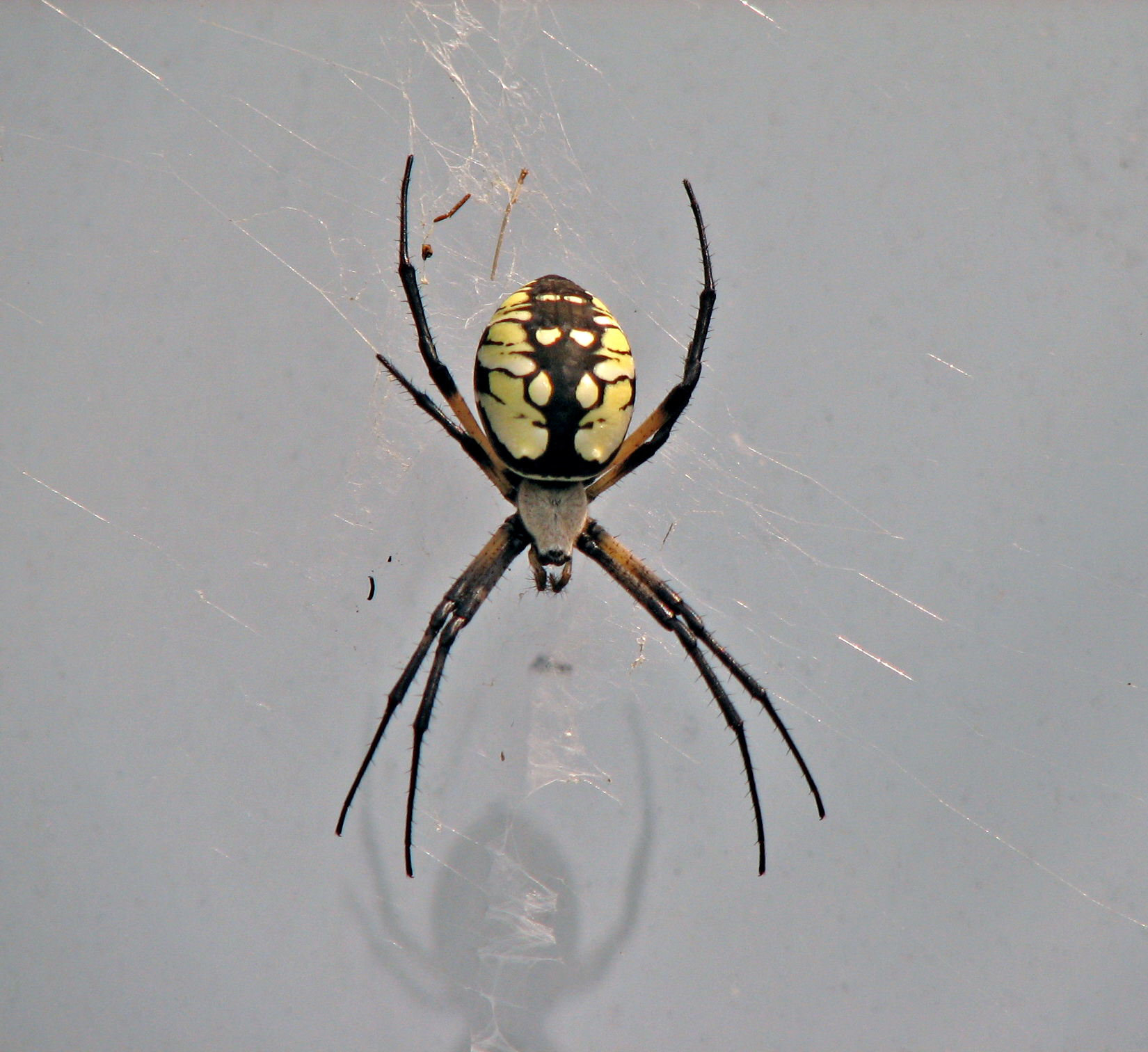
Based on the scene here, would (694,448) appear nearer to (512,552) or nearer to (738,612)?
(738,612)

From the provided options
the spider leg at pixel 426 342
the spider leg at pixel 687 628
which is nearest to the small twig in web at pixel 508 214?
the spider leg at pixel 426 342

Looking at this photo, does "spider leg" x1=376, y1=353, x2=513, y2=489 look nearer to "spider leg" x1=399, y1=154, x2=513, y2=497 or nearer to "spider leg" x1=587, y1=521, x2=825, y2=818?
"spider leg" x1=399, y1=154, x2=513, y2=497

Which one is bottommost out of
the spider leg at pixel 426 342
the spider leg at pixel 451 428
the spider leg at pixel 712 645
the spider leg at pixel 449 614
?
the spider leg at pixel 449 614

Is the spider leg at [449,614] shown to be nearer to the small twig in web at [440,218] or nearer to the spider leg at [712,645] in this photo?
the spider leg at [712,645]

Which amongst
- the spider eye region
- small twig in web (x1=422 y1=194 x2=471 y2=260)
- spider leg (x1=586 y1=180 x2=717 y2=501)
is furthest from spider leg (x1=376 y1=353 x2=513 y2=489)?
Answer: small twig in web (x1=422 y1=194 x2=471 y2=260)

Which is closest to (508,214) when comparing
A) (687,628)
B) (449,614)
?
(449,614)

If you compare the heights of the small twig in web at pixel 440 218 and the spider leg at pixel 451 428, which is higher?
the small twig in web at pixel 440 218

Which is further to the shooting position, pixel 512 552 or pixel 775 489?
pixel 775 489

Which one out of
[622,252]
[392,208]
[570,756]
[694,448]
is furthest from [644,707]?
[392,208]
